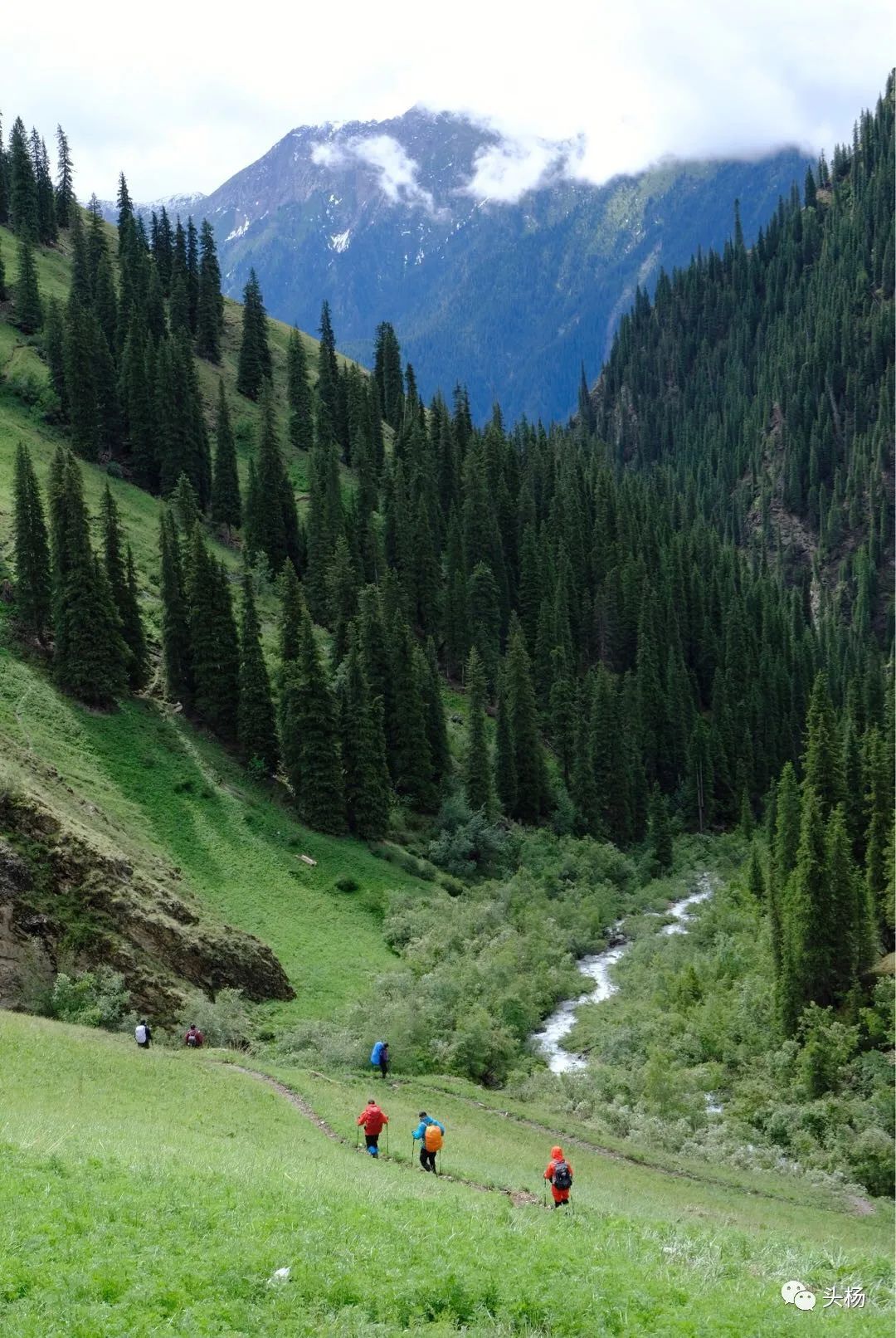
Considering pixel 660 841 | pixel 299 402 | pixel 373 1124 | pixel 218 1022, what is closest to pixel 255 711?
pixel 218 1022

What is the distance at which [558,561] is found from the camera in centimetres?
14575

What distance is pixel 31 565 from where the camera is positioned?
79875 millimetres

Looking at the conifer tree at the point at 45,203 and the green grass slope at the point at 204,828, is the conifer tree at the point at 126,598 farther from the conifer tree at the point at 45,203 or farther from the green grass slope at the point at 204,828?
the conifer tree at the point at 45,203

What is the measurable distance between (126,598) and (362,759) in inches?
841

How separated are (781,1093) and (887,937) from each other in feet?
79.2

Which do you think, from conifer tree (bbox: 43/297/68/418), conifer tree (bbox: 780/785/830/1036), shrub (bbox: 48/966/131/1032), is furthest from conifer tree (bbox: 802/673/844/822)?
conifer tree (bbox: 43/297/68/418)

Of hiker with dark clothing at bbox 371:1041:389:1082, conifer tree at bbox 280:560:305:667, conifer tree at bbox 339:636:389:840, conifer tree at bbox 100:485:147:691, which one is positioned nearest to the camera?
hiker with dark clothing at bbox 371:1041:389:1082

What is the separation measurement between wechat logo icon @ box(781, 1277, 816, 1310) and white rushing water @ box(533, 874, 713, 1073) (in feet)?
109

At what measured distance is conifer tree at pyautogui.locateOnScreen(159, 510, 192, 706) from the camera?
85500 millimetres

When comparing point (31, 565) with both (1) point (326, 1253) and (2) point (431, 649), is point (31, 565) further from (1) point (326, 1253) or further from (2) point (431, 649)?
(1) point (326, 1253)

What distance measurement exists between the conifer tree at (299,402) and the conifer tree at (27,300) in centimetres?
3344

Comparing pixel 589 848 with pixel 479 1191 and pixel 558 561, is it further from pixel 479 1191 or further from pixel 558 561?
pixel 479 1191

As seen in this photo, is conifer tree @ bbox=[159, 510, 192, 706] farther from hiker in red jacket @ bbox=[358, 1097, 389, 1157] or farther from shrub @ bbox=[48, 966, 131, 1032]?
hiker in red jacket @ bbox=[358, 1097, 389, 1157]

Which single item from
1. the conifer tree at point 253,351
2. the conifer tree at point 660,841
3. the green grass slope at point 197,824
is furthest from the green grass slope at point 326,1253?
the conifer tree at point 253,351
